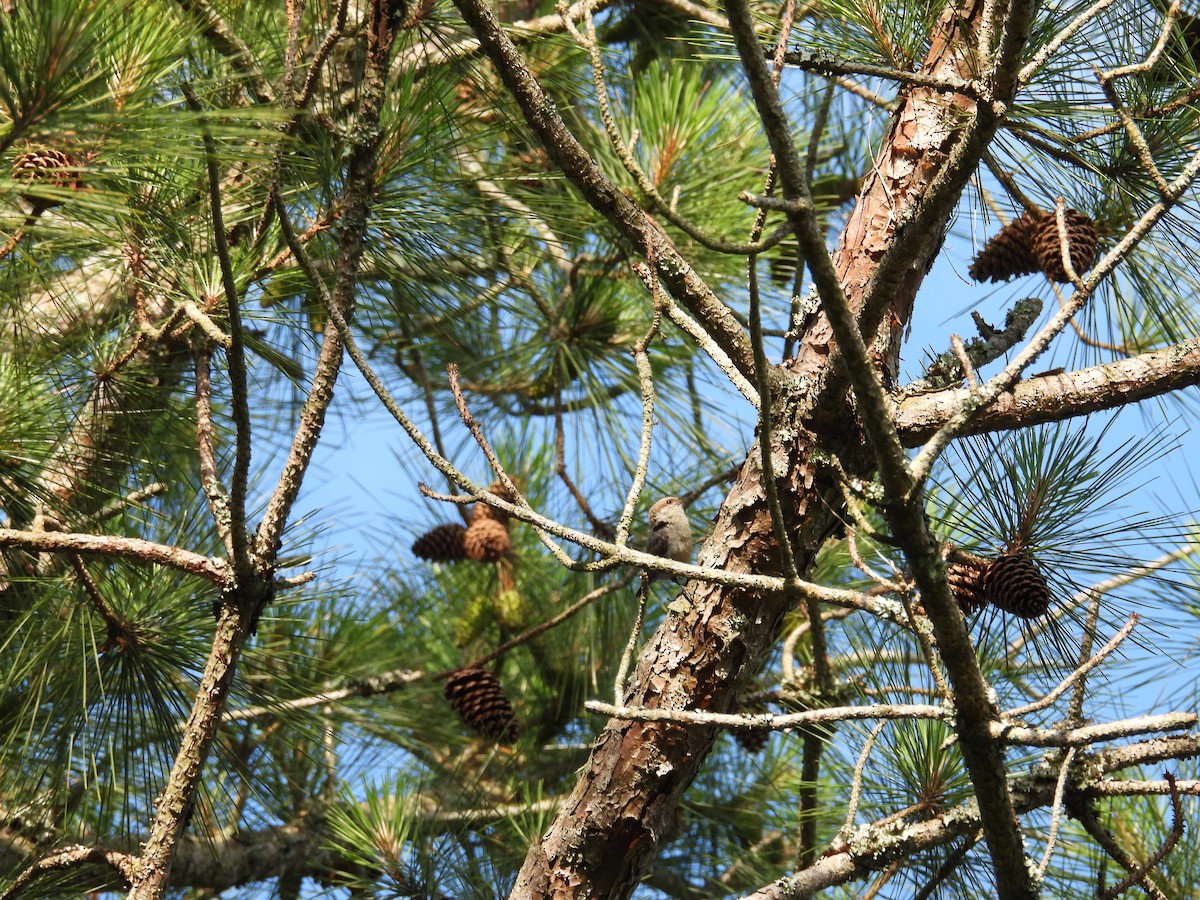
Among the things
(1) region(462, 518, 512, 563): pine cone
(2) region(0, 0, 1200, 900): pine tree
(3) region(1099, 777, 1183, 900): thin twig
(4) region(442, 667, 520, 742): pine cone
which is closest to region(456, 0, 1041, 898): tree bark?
(2) region(0, 0, 1200, 900): pine tree

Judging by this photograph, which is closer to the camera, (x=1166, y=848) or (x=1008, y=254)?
(x=1166, y=848)

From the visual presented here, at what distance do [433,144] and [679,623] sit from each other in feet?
2.70

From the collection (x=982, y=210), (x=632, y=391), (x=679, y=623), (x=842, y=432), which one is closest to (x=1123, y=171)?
(x=982, y=210)

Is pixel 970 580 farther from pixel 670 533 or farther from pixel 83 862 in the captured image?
pixel 83 862

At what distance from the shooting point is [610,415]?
2.33 m

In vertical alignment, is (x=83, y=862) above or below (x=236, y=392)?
below

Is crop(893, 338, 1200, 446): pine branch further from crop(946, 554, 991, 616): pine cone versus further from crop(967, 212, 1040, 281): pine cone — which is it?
crop(967, 212, 1040, 281): pine cone

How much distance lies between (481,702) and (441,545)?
0.50 m

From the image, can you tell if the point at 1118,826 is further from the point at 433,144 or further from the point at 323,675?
the point at 433,144

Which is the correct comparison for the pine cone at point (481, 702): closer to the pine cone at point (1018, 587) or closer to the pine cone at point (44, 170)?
the pine cone at point (1018, 587)

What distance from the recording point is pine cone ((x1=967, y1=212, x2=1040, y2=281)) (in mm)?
1767

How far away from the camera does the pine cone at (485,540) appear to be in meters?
2.49

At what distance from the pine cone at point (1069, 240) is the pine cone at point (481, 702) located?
4.06 feet

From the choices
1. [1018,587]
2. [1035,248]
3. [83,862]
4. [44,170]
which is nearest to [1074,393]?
[1018,587]
